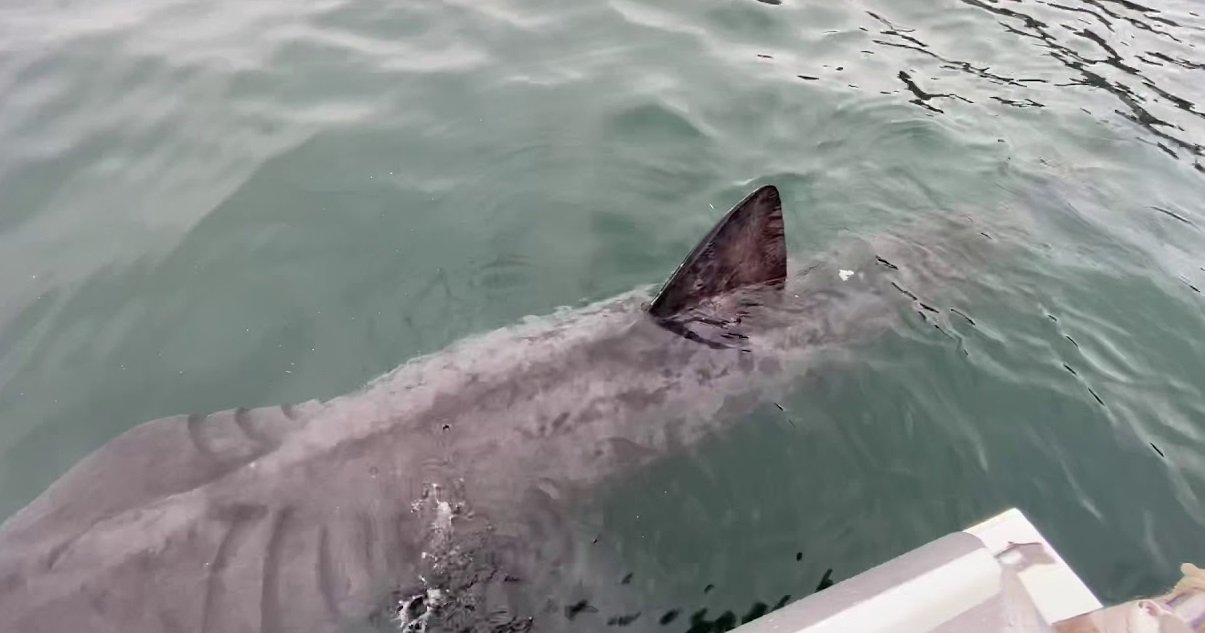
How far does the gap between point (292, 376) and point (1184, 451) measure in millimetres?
3814

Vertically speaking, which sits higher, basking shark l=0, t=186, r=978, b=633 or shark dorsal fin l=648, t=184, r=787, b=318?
shark dorsal fin l=648, t=184, r=787, b=318

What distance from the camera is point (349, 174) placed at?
4789 millimetres

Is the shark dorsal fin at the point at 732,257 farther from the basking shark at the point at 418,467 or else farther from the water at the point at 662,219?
the water at the point at 662,219

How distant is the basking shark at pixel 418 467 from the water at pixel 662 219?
0.76 feet

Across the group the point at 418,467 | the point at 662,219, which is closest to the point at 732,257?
the point at 662,219

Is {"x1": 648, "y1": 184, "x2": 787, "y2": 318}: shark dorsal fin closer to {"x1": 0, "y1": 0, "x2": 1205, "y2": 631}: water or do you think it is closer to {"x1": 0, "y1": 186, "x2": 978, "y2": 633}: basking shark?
{"x1": 0, "y1": 186, "x2": 978, "y2": 633}: basking shark

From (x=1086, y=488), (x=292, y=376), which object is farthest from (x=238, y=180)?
(x=1086, y=488)

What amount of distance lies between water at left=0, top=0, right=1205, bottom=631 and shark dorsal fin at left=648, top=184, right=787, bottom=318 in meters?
0.55

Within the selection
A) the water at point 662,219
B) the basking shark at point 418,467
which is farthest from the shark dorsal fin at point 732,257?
the water at point 662,219

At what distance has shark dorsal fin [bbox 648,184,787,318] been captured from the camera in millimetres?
3281

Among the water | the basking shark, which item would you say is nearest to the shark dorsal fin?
the basking shark

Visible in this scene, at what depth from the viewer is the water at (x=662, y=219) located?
3285 mm

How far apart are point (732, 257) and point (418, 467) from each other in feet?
4.83

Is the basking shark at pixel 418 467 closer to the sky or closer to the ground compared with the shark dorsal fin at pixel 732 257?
closer to the ground
